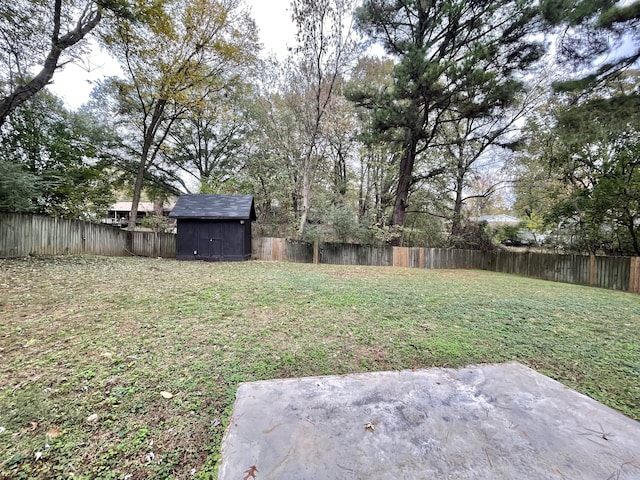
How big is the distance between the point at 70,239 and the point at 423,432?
10.8 meters

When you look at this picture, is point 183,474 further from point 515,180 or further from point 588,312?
point 515,180

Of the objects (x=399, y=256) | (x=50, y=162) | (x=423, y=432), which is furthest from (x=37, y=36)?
(x=399, y=256)

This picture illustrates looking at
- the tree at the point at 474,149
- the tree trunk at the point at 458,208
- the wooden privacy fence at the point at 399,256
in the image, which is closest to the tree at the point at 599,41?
the tree at the point at 474,149

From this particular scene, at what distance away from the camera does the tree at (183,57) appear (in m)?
10.8

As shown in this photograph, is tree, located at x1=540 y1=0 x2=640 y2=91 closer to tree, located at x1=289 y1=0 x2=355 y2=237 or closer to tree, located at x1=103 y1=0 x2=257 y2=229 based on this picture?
tree, located at x1=289 y1=0 x2=355 y2=237

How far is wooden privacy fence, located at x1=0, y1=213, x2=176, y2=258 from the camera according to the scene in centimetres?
664

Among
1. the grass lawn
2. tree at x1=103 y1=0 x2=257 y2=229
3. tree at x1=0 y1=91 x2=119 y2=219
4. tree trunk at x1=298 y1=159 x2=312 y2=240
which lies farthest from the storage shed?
the grass lawn

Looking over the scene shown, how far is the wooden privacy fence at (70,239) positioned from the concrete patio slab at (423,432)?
28.1 ft

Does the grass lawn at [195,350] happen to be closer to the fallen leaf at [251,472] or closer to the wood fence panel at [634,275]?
the fallen leaf at [251,472]

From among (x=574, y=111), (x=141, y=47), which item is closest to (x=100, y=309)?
(x=574, y=111)

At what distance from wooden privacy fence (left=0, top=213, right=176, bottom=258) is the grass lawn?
307 centimetres

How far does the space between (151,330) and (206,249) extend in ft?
27.8

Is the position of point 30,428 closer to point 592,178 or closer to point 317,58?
point 317,58

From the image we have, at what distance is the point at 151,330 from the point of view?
2.74 m
